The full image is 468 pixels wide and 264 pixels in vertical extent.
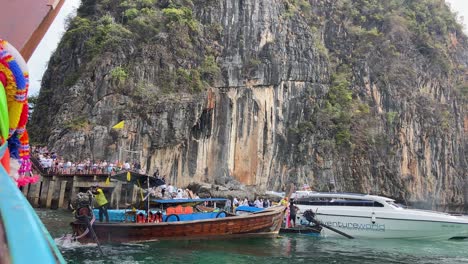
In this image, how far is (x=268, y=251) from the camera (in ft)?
42.0

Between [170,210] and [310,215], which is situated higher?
[170,210]

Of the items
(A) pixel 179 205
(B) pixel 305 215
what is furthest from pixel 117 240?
(B) pixel 305 215

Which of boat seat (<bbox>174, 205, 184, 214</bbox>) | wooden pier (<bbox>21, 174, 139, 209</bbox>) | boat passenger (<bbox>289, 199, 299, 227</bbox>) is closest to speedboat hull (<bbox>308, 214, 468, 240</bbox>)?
boat passenger (<bbox>289, 199, 299, 227</bbox>)

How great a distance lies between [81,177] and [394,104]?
1256 inches

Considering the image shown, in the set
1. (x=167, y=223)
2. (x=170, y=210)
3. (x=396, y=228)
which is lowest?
(x=396, y=228)

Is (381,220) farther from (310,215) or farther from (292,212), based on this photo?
(292,212)

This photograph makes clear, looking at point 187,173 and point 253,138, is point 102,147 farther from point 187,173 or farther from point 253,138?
point 253,138

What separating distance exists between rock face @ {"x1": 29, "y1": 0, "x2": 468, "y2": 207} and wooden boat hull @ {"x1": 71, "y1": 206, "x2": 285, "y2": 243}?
13501 mm

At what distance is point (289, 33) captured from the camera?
3822 centimetres

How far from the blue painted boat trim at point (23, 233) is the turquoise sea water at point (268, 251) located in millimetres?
9303

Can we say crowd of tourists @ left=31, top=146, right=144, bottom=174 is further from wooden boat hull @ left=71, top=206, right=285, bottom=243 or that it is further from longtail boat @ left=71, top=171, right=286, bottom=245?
wooden boat hull @ left=71, top=206, right=285, bottom=243

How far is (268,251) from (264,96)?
22665 millimetres

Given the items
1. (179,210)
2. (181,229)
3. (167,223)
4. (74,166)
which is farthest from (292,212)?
(74,166)

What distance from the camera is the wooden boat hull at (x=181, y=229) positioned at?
12938 mm
